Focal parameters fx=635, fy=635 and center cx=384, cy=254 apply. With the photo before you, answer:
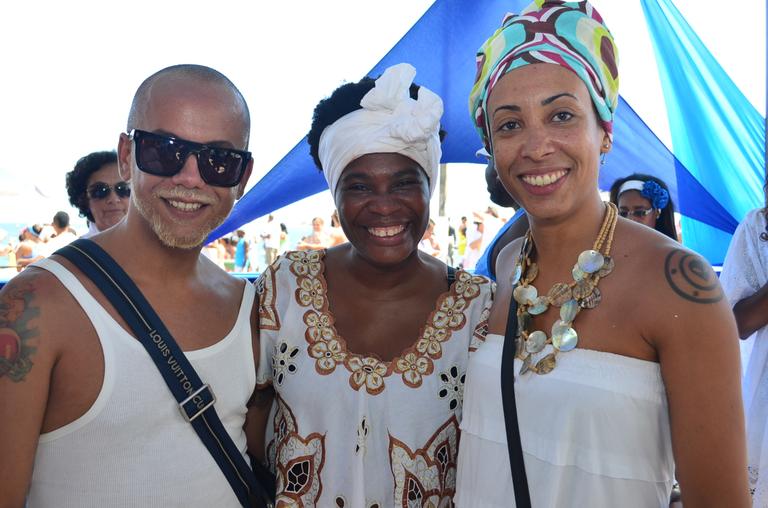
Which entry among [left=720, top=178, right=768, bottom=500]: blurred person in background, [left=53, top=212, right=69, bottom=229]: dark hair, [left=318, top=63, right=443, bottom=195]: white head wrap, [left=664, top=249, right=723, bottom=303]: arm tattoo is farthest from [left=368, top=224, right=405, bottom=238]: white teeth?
[left=53, top=212, right=69, bottom=229]: dark hair

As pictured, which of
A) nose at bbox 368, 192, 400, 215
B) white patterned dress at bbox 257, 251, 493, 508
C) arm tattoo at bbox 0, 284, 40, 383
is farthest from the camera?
nose at bbox 368, 192, 400, 215

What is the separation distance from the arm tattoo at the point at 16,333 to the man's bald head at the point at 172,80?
0.62m

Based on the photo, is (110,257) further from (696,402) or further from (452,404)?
(696,402)

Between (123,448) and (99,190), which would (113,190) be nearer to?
(99,190)

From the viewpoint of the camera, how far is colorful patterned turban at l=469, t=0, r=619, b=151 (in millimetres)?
1697

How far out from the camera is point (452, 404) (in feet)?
6.96

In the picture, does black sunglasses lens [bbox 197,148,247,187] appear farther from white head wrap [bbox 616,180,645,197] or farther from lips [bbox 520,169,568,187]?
white head wrap [bbox 616,180,645,197]

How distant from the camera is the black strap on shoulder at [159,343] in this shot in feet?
5.84

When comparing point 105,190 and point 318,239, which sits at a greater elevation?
point 318,239

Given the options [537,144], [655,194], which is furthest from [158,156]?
[655,194]

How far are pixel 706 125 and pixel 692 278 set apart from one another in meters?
4.28

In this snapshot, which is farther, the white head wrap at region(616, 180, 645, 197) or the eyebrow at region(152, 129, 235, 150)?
the white head wrap at region(616, 180, 645, 197)

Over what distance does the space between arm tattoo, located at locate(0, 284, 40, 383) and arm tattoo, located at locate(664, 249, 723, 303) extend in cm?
159

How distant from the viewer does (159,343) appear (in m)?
1.79
